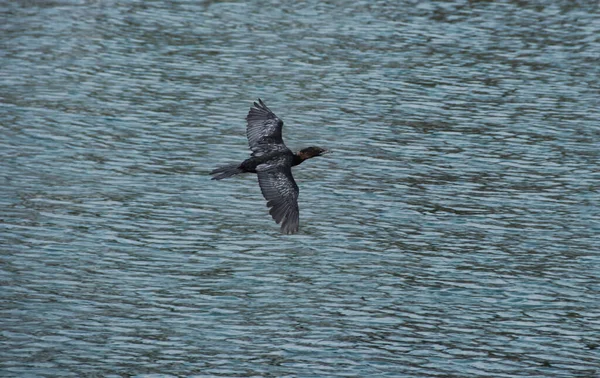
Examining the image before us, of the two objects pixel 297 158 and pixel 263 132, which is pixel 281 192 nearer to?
pixel 297 158

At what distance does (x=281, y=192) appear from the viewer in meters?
18.0

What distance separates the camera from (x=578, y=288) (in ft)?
63.4

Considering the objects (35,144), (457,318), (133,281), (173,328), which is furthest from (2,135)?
(457,318)

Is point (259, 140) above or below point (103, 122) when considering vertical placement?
above

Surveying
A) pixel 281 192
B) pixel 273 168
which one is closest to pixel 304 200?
pixel 273 168

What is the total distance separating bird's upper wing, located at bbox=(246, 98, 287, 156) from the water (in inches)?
73.4

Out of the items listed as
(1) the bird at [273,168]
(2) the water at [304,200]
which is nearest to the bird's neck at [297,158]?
(1) the bird at [273,168]

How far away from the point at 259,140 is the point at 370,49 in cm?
1787

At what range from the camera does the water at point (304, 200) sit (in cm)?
1675

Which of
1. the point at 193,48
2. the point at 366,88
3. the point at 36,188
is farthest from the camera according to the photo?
the point at 193,48

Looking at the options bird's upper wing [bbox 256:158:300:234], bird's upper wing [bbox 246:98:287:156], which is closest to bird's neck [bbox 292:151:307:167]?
bird's upper wing [bbox 246:98:287:156]

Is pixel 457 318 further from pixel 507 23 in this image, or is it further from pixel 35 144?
pixel 507 23

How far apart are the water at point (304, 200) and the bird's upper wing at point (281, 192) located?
4.88 feet

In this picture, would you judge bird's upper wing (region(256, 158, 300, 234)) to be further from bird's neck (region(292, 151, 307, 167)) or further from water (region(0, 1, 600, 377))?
water (region(0, 1, 600, 377))
